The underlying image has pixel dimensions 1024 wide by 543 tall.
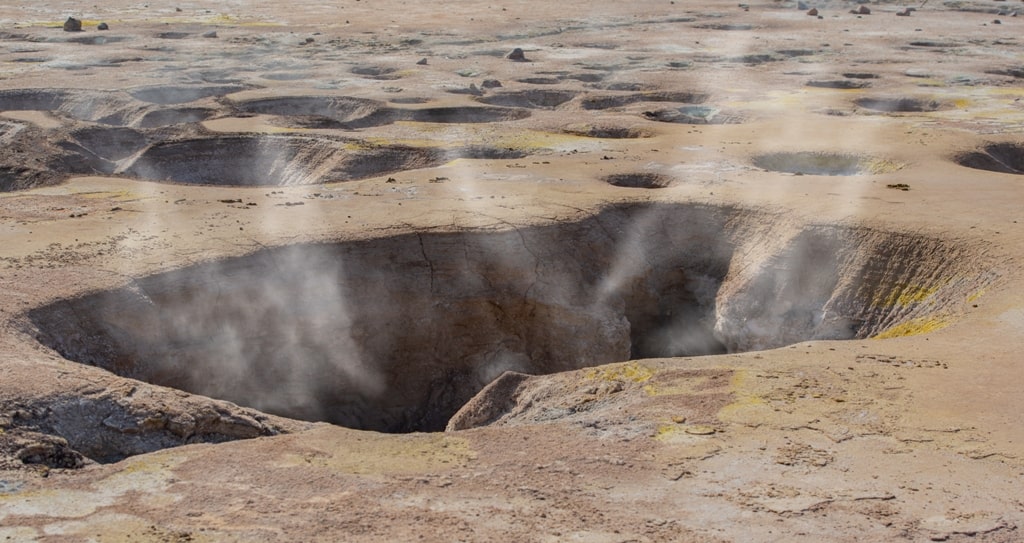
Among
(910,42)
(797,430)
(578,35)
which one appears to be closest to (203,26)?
(578,35)

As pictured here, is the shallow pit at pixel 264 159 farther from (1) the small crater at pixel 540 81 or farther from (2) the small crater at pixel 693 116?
(1) the small crater at pixel 540 81

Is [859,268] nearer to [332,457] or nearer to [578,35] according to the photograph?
[332,457]

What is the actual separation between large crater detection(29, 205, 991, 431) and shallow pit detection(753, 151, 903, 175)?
3.41m

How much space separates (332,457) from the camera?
6910 mm

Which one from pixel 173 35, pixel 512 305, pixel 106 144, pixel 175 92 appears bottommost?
pixel 512 305

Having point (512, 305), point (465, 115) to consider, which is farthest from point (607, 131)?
point (512, 305)

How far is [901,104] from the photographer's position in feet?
71.3

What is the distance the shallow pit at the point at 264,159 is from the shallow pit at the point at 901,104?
9.48 metres

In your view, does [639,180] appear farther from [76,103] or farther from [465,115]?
[76,103]

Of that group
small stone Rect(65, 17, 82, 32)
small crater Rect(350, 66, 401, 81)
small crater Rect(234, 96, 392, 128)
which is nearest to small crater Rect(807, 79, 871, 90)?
small crater Rect(350, 66, 401, 81)

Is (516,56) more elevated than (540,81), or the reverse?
(516,56)

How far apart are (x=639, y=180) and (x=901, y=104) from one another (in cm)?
929

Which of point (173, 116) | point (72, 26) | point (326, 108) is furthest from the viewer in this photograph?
point (72, 26)

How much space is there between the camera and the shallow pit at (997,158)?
15.9m
